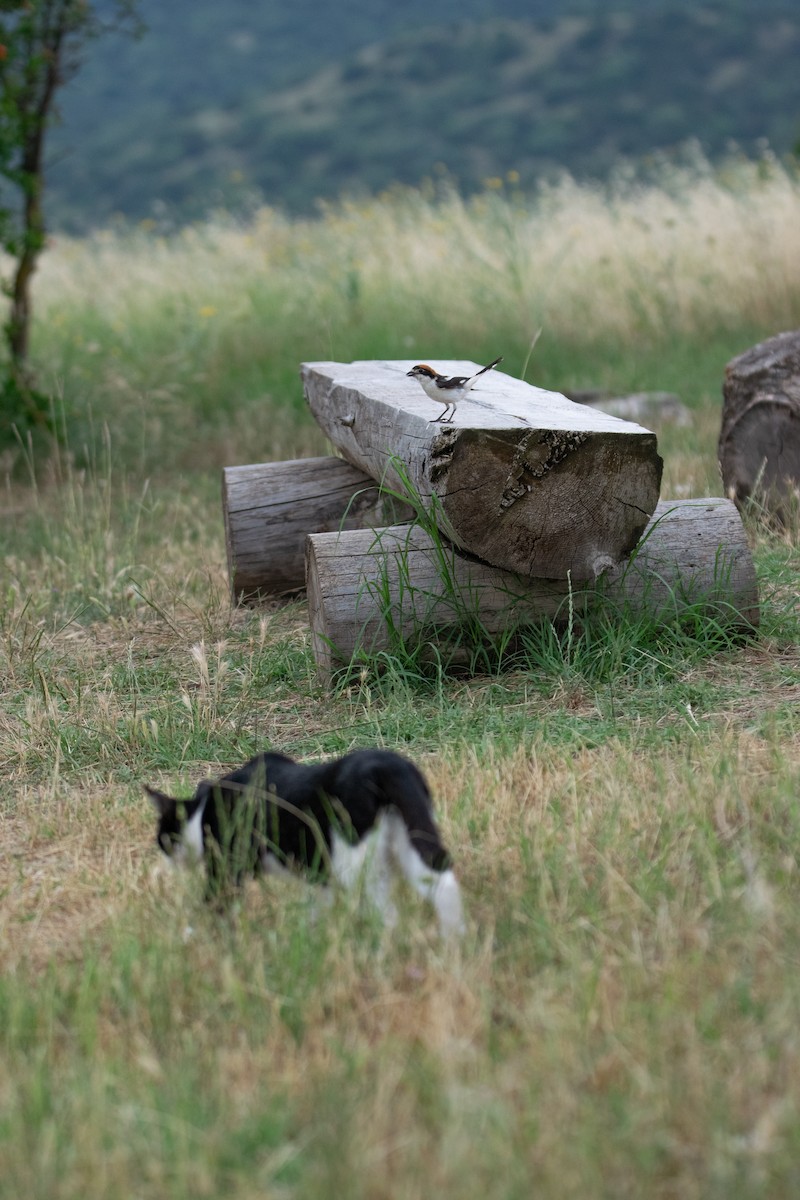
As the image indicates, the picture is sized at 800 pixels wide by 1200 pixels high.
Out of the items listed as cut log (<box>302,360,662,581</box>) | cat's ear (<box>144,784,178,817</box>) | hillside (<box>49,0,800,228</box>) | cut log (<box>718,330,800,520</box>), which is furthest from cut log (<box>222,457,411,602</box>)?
hillside (<box>49,0,800,228</box>)

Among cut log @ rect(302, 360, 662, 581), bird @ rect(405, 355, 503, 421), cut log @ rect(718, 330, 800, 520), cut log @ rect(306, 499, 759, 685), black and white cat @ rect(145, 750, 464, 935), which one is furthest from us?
cut log @ rect(718, 330, 800, 520)

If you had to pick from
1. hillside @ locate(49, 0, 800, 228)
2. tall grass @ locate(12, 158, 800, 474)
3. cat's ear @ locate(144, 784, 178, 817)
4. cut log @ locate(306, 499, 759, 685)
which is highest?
hillside @ locate(49, 0, 800, 228)

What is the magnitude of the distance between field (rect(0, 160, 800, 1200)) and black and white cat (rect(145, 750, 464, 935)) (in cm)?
7

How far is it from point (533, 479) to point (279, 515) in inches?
73.7

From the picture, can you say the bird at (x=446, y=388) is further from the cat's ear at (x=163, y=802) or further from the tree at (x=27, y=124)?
the tree at (x=27, y=124)

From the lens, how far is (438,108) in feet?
218

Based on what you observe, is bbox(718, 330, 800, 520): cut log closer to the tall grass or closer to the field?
the field

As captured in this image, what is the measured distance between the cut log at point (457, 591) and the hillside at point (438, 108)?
167 ft

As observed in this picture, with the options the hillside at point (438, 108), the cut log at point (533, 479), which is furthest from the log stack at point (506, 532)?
the hillside at point (438, 108)

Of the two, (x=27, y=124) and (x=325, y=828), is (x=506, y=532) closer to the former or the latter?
(x=325, y=828)

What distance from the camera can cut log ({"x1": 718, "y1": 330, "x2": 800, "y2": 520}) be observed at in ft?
18.2

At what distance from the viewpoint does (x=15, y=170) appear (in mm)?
8609

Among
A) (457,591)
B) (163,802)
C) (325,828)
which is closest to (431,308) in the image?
(457,591)

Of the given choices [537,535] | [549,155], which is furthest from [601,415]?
[549,155]
